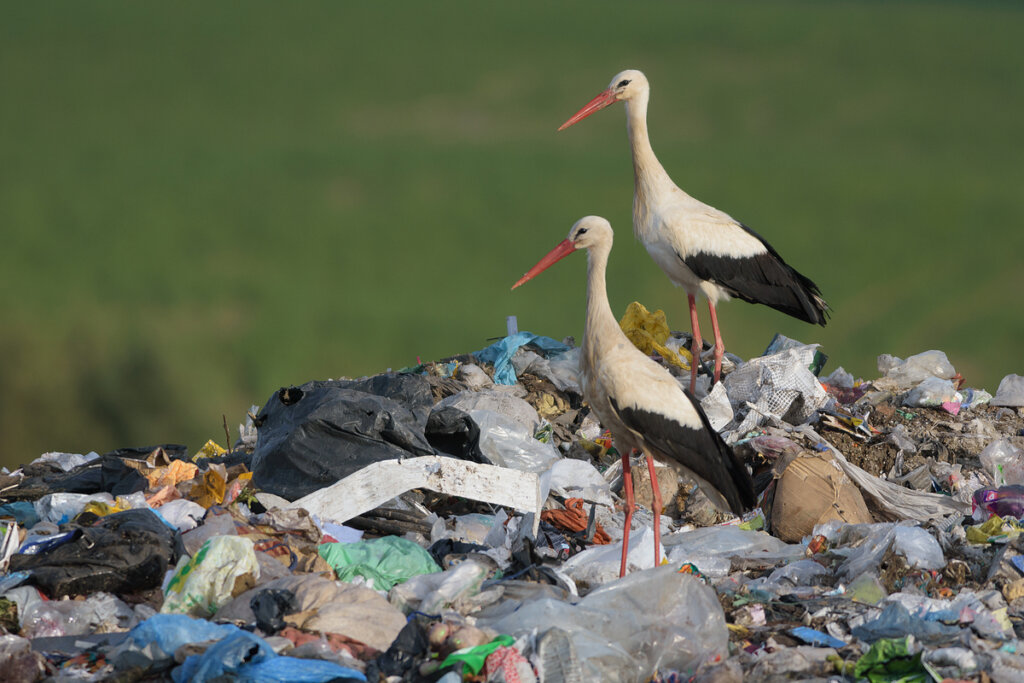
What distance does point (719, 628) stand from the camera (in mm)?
3361

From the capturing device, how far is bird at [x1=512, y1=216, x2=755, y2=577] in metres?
3.98

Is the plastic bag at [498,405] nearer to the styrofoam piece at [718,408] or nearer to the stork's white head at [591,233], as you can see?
the styrofoam piece at [718,408]

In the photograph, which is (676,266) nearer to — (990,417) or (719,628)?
(990,417)

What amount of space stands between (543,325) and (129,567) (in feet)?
28.4

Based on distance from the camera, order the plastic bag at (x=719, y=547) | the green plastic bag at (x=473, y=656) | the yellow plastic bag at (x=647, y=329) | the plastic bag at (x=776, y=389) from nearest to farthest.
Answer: the green plastic bag at (x=473, y=656) < the plastic bag at (x=719, y=547) < the plastic bag at (x=776, y=389) < the yellow plastic bag at (x=647, y=329)

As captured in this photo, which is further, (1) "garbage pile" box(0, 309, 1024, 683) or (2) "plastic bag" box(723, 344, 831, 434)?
(2) "plastic bag" box(723, 344, 831, 434)

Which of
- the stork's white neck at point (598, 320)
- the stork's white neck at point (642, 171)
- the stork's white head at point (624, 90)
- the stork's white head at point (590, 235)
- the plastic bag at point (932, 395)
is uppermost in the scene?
the stork's white head at point (624, 90)

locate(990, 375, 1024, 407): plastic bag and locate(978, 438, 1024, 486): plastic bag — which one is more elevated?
locate(990, 375, 1024, 407): plastic bag

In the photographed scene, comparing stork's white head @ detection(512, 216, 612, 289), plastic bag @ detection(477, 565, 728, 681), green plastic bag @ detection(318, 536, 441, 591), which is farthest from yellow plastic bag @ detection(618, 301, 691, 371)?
plastic bag @ detection(477, 565, 728, 681)

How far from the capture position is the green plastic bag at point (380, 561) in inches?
150

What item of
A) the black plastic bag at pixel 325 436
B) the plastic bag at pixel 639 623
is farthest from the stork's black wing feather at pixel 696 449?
the black plastic bag at pixel 325 436

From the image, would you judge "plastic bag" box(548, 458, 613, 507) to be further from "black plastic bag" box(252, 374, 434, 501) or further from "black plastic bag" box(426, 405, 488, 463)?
"black plastic bag" box(252, 374, 434, 501)

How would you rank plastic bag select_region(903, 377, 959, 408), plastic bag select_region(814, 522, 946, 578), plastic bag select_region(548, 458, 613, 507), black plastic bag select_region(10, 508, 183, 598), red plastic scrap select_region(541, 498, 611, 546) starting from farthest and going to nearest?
plastic bag select_region(903, 377, 959, 408)
plastic bag select_region(548, 458, 613, 507)
red plastic scrap select_region(541, 498, 611, 546)
plastic bag select_region(814, 522, 946, 578)
black plastic bag select_region(10, 508, 183, 598)

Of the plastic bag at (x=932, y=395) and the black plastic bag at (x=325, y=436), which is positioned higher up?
the black plastic bag at (x=325, y=436)
